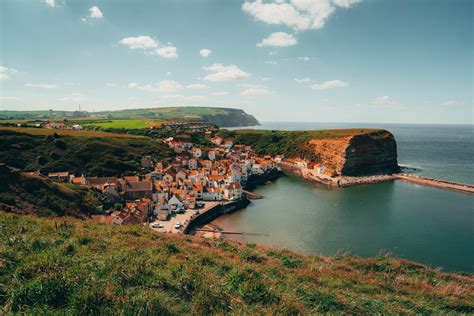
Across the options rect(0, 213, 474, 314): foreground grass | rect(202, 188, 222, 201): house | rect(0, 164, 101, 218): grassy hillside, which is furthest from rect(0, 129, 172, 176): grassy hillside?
rect(0, 213, 474, 314): foreground grass

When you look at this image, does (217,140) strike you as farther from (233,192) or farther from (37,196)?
(37,196)

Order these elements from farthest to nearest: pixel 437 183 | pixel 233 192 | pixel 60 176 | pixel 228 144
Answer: pixel 228 144 → pixel 437 183 → pixel 233 192 → pixel 60 176

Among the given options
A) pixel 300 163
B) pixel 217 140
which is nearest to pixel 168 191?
pixel 300 163

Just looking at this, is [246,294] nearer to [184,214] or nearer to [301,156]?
[184,214]

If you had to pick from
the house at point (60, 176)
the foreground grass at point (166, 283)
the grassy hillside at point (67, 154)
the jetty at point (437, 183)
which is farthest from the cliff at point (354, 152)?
the house at point (60, 176)

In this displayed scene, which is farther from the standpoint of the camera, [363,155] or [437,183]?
[363,155]

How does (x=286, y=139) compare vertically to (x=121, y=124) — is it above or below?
below

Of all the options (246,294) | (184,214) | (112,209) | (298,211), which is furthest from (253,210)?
(246,294)

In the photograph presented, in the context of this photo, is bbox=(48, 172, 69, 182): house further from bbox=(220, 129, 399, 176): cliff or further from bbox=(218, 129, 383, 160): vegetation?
bbox=(218, 129, 383, 160): vegetation
